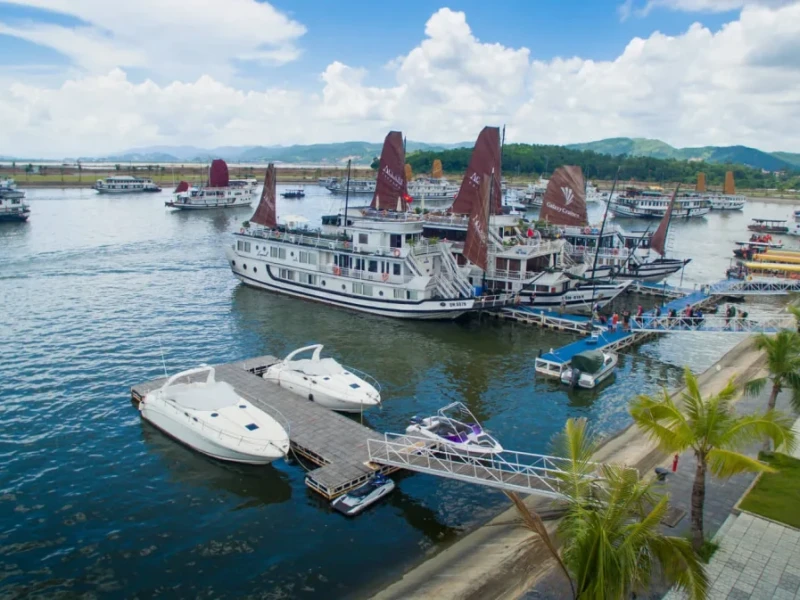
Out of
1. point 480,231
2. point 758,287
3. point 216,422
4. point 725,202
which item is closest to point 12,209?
point 480,231

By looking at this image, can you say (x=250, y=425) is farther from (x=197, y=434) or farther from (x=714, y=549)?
(x=714, y=549)

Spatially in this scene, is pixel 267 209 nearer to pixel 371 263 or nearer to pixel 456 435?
pixel 371 263

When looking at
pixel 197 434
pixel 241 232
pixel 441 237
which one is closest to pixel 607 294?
pixel 441 237

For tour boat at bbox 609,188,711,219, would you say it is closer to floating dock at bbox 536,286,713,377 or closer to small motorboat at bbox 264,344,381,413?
floating dock at bbox 536,286,713,377

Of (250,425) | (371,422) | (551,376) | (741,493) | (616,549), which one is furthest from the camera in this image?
(551,376)

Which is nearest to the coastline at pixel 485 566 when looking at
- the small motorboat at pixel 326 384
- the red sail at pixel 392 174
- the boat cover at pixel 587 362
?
the small motorboat at pixel 326 384
